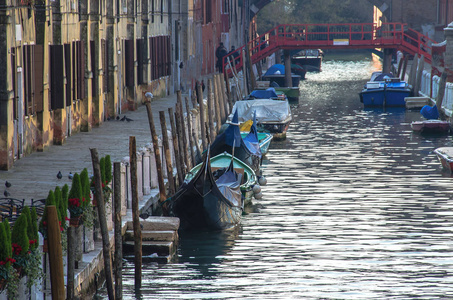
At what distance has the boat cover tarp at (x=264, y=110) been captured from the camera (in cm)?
3197

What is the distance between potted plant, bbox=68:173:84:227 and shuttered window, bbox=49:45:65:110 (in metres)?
8.97

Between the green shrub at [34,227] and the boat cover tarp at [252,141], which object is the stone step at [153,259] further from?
the boat cover tarp at [252,141]

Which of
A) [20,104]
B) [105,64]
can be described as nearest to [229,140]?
[105,64]

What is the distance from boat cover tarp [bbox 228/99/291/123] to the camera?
3197 cm

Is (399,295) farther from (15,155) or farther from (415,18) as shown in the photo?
(415,18)

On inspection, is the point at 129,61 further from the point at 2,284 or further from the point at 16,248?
the point at 2,284

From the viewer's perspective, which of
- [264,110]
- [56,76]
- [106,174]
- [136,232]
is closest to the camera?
[136,232]

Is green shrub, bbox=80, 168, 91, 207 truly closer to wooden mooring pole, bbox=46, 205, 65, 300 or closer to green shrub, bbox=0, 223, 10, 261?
wooden mooring pole, bbox=46, 205, 65, 300

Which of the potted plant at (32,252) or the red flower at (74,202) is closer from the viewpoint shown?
the potted plant at (32,252)

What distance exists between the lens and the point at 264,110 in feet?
106

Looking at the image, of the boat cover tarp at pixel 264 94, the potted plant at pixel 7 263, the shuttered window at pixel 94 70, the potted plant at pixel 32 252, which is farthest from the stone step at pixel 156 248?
the boat cover tarp at pixel 264 94

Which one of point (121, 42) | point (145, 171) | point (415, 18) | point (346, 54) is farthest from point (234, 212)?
point (346, 54)

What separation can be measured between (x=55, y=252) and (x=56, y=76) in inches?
460

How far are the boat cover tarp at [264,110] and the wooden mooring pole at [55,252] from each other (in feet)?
74.5
